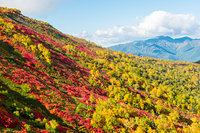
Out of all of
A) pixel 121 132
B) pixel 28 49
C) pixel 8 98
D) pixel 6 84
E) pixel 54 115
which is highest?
pixel 28 49

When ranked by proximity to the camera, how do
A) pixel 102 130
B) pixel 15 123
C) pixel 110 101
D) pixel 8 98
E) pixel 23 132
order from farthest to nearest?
pixel 110 101, pixel 102 130, pixel 8 98, pixel 15 123, pixel 23 132

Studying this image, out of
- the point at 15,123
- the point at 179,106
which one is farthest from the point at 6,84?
the point at 179,106

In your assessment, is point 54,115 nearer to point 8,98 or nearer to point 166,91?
point 8,98

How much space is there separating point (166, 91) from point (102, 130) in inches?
6336

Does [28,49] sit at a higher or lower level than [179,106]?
higher

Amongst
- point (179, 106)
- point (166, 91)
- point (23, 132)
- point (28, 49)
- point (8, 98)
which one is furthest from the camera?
point (166, 91)

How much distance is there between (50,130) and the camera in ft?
97.1

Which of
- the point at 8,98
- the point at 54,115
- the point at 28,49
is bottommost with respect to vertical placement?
the point at 54,115

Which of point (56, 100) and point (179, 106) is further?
point (179, 106)

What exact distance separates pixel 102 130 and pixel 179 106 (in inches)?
5488

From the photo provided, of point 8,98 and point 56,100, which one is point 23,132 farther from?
point 56,100

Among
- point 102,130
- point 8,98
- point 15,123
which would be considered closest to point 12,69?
point 8,98

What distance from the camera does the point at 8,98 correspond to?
3409 cm

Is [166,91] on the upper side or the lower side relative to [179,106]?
upper
